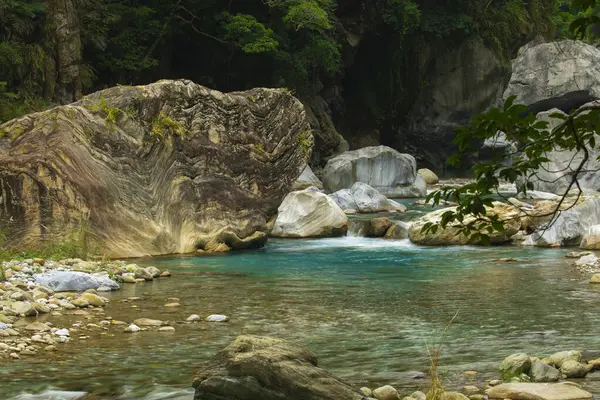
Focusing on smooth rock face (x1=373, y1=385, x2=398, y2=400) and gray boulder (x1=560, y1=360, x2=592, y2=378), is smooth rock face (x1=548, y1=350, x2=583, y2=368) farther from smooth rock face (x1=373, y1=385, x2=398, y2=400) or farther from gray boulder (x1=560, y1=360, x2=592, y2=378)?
smooth rock face (x1=373, y1=385, x2=398, y2=400)

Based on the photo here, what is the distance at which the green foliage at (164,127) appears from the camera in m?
14.9

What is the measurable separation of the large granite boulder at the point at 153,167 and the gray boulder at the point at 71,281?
9.62ft

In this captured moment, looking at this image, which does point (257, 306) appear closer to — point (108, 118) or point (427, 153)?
point (108, 118)

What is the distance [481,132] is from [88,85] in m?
28.8

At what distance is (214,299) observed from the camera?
9789 mm

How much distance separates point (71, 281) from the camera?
1001 cm

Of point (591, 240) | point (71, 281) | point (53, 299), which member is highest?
point (591, 240)

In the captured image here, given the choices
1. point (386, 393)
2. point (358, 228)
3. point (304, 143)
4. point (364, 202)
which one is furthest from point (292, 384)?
point (364, 202)

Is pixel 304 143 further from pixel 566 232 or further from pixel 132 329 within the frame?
pixel 132 329

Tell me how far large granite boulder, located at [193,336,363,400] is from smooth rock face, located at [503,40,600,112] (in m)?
40.7

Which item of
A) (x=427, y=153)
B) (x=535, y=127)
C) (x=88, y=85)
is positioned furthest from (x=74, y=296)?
(x=427, y=153)

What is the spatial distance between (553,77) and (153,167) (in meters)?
34.8

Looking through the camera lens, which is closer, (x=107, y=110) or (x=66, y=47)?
(x=107, y=110)

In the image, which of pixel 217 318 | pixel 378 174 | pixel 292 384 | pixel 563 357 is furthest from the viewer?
pixel 378 174
